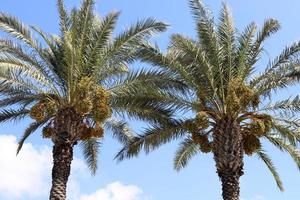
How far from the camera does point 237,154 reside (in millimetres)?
18078

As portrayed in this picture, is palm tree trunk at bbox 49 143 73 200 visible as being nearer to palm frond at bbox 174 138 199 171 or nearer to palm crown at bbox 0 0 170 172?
palm crown at bbox 0 0 170 172

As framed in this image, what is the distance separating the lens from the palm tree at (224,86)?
17953 mm

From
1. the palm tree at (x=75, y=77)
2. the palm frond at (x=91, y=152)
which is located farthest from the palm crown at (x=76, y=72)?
the palm frond at (x=91, y=152)

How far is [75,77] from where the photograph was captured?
59.0 feet

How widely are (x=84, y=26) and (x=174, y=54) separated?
127 inches

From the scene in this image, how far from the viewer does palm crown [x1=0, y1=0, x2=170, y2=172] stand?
58.0ft

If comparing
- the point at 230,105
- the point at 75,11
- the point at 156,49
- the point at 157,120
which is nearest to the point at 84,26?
the point at 75,11

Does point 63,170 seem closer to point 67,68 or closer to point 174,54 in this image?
point 67,68

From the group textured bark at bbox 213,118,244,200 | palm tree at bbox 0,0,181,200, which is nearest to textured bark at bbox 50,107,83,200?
palm tree at bbox 0,0,181,200

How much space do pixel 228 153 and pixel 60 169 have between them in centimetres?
549

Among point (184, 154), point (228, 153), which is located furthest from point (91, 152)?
point (228, 153)

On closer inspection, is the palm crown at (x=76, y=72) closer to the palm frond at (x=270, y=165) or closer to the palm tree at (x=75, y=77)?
the palm tree at (x=75, y=77)

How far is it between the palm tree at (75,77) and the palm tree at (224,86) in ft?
2.34

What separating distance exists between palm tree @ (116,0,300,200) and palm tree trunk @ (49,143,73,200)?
3.55 m
